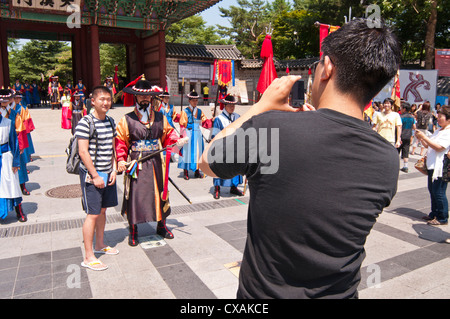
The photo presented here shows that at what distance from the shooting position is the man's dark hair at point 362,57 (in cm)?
115

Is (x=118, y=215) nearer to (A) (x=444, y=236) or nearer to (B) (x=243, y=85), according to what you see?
(A) (x=444, y=236)

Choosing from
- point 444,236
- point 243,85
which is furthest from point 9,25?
point 444,236

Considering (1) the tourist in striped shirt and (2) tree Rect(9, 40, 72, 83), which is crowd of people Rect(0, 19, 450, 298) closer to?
(1) the tourist in striped shirt

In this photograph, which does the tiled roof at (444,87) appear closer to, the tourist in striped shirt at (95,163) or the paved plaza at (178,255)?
the paved plaza at (178,255)

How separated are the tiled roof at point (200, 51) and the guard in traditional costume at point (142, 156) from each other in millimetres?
18933

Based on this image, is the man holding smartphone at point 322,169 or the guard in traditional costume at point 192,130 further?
the guard in traditional costume at point 192,130

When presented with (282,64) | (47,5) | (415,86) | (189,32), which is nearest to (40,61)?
(189,32)

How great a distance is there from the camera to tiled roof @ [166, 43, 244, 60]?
73.7ft

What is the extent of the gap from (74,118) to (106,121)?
9150 millimetres

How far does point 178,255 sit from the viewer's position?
13.3ft

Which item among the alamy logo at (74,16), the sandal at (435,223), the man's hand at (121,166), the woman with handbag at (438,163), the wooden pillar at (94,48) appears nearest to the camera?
the man's hand at (121,166)

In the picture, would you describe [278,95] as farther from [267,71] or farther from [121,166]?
[121,166]

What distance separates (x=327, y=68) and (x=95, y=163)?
317 cm

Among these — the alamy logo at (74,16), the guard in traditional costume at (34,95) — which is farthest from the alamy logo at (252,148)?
the guard in traditional costume at (34,95)
